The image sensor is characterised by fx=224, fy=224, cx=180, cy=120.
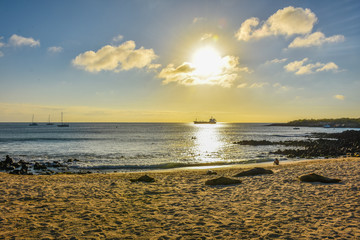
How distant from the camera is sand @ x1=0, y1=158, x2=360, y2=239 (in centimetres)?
697

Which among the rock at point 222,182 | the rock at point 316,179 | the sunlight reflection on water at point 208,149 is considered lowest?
the sunlight reflection on water at point 208,149

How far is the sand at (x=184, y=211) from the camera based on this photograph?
697 cm

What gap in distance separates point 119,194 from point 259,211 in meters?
7.08

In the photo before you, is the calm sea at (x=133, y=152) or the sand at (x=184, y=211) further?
the calm sea at (x=133, y=152)

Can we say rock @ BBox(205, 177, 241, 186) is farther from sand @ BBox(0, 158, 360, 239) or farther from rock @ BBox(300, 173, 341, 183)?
rock @ BBox(300, 173, 341, 183)

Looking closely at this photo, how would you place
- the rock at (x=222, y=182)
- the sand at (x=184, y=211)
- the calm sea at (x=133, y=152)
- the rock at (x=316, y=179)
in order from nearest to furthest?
the sand at (x=184, y=211) → the rock at (x=316, y=179) → the rock at (x=222, y=182) → the calm sea at (x=133, y=152)

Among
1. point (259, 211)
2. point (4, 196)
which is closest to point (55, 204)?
point (4, 196)

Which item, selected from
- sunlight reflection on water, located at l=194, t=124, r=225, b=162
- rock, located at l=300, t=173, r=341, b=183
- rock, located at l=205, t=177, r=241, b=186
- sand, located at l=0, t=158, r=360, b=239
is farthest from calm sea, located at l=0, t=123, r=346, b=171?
→ rock, located at l=300, t=173, r=341, b=183

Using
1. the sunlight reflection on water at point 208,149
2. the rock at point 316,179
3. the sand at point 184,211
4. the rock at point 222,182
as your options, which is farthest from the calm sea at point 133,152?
the rock at point 316,179

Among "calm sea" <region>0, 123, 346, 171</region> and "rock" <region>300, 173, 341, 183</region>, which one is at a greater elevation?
"rock" <region>300, 173, 341, 183</region>

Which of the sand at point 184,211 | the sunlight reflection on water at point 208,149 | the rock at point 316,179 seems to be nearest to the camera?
the sand at point 184,211

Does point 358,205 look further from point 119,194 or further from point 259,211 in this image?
point 119,194

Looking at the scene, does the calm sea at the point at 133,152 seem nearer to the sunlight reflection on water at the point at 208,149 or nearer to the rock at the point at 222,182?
the sunlight reflection on water at the point at 208,149

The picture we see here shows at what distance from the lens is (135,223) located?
7871 millimetres
